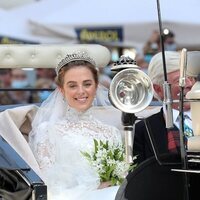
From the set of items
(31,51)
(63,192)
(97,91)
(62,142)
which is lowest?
(63,192)

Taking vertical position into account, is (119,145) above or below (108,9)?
below

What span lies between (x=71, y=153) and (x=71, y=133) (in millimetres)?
191

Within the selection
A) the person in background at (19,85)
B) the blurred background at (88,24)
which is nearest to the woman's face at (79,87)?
the blurred background at (88,24)

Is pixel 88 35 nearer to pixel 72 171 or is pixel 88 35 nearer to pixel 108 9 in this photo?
pixel 108 9

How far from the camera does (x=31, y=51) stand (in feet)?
12.6

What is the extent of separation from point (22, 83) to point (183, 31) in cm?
252

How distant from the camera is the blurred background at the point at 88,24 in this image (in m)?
8.40

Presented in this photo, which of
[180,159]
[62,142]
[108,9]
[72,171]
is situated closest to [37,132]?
[62,142]

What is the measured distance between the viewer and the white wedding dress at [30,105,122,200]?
2.90 m

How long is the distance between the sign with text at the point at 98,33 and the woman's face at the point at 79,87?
5.53 metres

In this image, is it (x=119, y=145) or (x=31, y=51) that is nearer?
(x=119, y=145)

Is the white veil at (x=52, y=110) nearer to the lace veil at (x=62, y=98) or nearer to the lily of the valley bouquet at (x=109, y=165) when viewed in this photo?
the lace veil at (x=62, y=98)

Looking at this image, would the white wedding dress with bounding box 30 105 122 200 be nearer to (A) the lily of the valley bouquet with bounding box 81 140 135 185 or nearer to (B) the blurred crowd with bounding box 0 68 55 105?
(A) the lily of the valley bouquet with bounding box 81 140 135 185

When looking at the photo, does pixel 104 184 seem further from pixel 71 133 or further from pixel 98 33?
pixel 98 33
